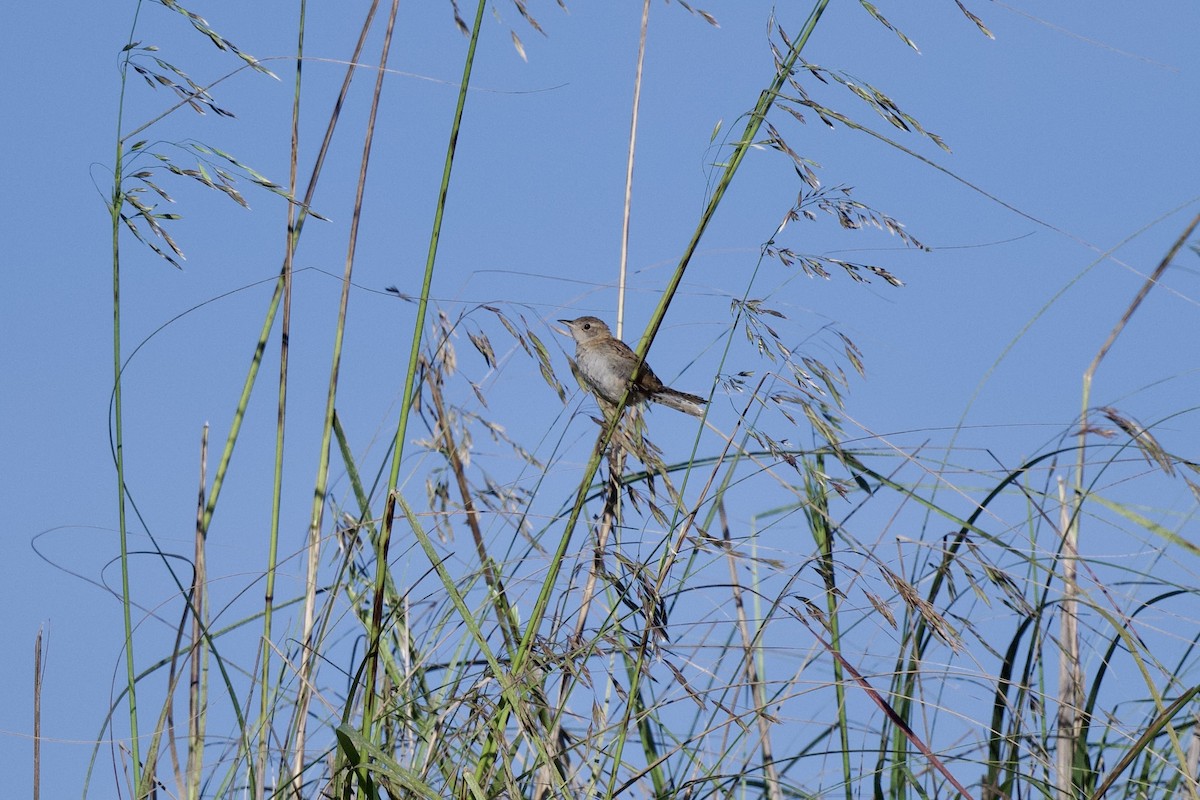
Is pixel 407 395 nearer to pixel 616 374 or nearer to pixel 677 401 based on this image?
pixel 677 401

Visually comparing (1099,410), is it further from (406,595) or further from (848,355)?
(406,595)

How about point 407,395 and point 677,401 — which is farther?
point 677,401

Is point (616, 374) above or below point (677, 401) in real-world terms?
above

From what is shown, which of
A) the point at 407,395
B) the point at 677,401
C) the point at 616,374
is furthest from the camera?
the point at 616,374

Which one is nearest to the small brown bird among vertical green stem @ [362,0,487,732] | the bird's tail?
the bird's tail

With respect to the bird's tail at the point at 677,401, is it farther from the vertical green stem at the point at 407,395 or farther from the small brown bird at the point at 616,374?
the vertical green stem at the point at 407,395

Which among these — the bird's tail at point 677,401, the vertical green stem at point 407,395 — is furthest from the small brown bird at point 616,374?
the vertical green stem at point 407,395


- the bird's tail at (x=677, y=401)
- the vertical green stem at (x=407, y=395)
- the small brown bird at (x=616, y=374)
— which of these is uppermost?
the small brown bird at (x=616, y=374)

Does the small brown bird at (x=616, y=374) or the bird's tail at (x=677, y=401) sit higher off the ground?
the small brown bird at (x=616, y=374)

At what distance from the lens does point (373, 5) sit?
2477mm

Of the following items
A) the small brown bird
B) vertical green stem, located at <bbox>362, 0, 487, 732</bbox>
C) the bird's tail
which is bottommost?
vertical green stem, located at <bbox>362, 0, 487, 732</bbox>

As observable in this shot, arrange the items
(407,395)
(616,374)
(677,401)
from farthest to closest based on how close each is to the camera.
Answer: (616,374), (677,401), (407,395)

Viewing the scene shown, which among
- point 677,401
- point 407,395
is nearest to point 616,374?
point 677,401

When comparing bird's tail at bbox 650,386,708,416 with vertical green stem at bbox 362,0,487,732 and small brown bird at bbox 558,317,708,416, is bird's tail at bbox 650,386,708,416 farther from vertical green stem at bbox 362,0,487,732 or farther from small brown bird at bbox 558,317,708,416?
vertical green stem at bbox 362,0,487,732
